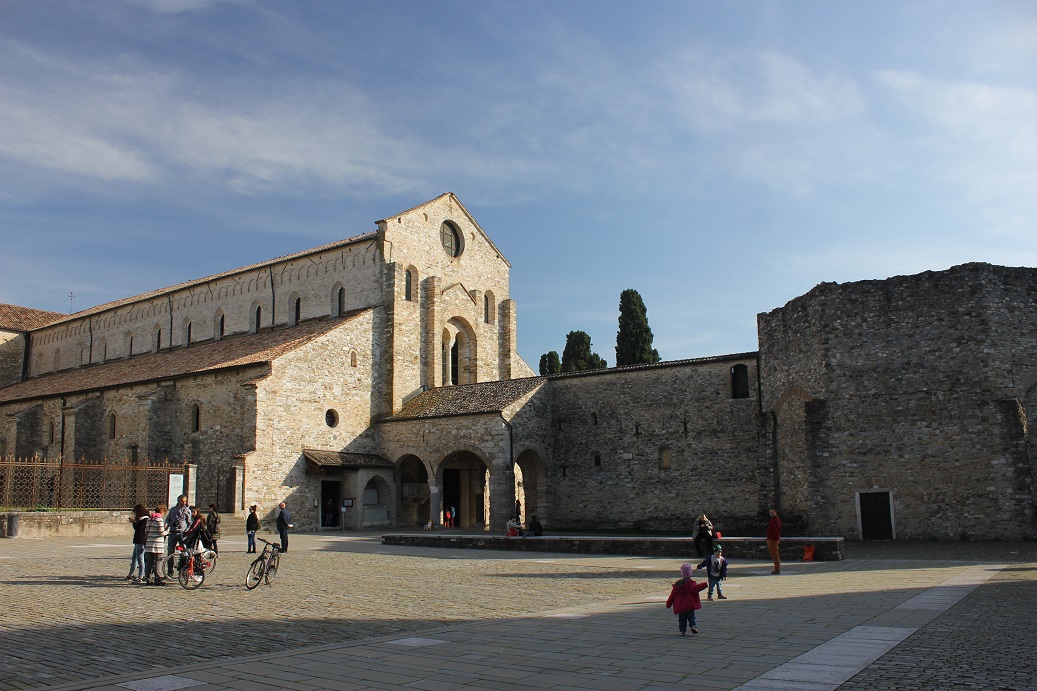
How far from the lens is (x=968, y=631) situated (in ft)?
34.0

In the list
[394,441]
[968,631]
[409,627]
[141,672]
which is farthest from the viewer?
[394,441]

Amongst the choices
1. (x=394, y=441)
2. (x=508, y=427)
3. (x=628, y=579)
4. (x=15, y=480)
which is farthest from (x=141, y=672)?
(x=15, y=480)

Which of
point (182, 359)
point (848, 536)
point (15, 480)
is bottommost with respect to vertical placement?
point (848, 536)

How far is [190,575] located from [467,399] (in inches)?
830

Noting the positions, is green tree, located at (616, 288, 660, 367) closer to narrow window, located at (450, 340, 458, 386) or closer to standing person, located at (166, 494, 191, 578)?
narrow window, located at (450, 340, 458, 386)

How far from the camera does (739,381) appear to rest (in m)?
32.3

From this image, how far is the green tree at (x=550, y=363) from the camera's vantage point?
2474 inches

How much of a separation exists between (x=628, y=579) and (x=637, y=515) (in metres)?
16.5

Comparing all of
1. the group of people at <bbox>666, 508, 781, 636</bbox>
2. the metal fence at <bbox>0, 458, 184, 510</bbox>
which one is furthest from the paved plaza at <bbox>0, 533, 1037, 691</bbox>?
the metal fence at <bbox>0, 458, 184, 510</bbox>

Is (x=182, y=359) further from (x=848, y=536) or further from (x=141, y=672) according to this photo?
(x=141, y=672)

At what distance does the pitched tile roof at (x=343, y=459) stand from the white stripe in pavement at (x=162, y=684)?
26.6m

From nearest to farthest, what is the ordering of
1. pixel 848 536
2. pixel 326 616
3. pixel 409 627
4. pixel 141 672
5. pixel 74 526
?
pixel 141 672 → pixel 409 627 → pixel 326 616 → pixel 848 536 → pixel 74 526

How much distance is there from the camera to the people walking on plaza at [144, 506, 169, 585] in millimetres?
16156

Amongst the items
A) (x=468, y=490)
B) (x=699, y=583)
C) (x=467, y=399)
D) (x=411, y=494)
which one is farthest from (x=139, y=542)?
(x=468, y=490)
